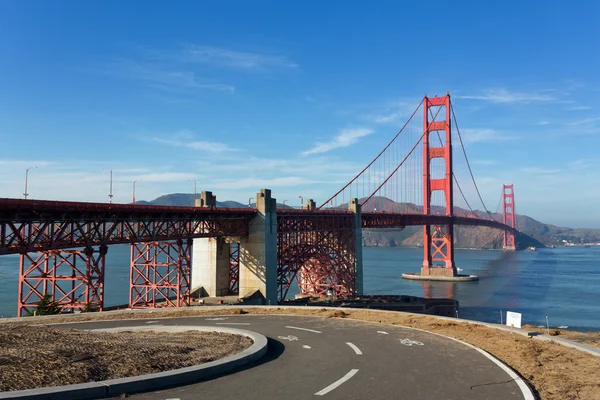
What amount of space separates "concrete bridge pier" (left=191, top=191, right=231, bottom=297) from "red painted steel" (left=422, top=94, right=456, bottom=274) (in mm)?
78390

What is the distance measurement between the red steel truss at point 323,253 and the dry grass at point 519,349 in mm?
35571

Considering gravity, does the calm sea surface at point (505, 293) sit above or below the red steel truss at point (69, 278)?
below

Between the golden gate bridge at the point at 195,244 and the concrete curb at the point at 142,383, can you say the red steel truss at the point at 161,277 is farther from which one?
the concrete curb at the point at 142,383

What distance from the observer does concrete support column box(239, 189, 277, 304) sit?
48906 mm

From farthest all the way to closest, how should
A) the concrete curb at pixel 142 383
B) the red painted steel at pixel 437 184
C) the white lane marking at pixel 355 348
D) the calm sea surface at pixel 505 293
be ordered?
the red painted steel at pixel 437 184
the calm sea surface at pixel 505 293
the white lane marking at pixel 355 348
the concrete curb at pixel 142 383

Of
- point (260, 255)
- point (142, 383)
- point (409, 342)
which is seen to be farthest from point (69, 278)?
point (142, 383)

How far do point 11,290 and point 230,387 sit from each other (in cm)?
8855

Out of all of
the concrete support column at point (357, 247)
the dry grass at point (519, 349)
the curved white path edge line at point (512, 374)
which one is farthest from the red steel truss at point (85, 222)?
the concrete support column at point (357, 247)

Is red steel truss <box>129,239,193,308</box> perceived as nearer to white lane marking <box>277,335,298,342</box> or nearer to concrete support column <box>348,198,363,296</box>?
white lane marking <box>277,335,298,342</box>

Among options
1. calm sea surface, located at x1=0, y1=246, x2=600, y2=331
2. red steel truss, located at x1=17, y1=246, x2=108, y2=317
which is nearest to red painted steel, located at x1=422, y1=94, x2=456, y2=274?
calm sea surface, located at x1=0, y1=246, x2=600, y2=331

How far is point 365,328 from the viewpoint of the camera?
19.9 metres

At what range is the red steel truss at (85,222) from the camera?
2781cm

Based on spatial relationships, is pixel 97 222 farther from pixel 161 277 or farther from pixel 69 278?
pixel 161 277

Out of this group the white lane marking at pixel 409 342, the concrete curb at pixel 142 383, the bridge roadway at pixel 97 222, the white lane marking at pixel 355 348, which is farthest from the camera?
the bridge roadway at pixel 97 222
